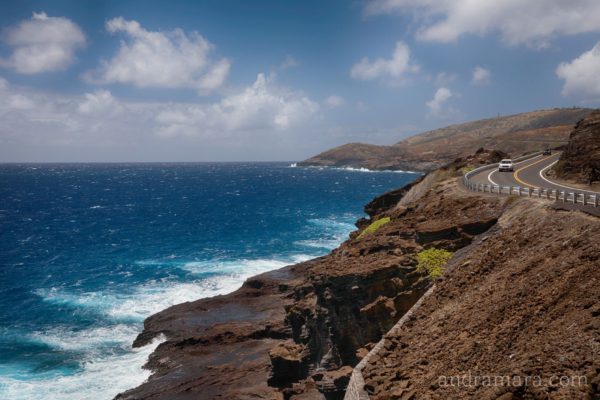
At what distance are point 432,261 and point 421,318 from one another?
537cm

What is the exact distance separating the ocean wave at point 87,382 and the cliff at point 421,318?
1416 millimetres

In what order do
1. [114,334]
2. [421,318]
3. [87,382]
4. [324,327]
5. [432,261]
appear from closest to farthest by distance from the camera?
[421,318]
[432,261]
[324,327]
[87,382]
[114,334]

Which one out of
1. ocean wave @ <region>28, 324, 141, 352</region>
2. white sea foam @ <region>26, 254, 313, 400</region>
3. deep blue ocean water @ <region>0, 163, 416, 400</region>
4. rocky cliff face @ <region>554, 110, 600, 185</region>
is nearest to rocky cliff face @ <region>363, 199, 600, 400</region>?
rocky cliff face @ <region>554, 110, 600, 185</region>

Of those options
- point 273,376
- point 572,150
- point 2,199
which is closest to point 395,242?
point 273,376

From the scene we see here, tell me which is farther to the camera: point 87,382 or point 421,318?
point 87,382

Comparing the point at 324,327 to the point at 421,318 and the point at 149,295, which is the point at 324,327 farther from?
the point at 149,295

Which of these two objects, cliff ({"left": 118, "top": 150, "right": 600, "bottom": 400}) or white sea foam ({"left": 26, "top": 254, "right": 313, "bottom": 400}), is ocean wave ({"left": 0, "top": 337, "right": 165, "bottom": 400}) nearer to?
white sea foam ({"left": 26, "top": 254, "right": 313, "bottom": 400})

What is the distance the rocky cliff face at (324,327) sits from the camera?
68.0 feet

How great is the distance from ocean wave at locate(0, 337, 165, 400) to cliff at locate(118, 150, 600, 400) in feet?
4.65

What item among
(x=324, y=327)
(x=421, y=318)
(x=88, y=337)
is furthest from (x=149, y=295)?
(x=421, y=318)

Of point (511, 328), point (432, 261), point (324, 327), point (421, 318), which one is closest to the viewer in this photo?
point (511, 328)

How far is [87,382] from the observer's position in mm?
27906

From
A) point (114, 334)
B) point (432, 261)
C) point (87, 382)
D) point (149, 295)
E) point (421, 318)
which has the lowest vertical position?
point (87, 382)

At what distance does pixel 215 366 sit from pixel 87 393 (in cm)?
762
